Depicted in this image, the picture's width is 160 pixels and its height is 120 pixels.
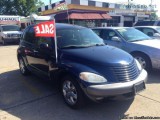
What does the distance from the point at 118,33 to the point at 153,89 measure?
2.95 m

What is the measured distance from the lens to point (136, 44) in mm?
7301

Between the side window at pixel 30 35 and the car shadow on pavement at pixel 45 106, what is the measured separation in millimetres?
1293

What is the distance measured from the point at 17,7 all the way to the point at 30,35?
3932 cm

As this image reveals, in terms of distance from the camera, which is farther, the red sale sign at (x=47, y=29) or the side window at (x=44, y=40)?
the side window at (x=44, y=40)

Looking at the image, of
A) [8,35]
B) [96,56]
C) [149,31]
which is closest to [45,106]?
[96,56]

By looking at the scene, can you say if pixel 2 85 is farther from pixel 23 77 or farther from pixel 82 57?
pixel 82 57

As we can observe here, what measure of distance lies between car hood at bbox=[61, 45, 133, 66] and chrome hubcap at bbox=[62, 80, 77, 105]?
1.67ft

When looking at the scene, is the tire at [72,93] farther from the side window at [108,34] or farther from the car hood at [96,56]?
the side window at [108,34]

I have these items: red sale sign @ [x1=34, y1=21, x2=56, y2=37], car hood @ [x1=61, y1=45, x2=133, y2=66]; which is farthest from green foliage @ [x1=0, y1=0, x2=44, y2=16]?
car hood @ [x1=61, y1=45, x2=133, y2=66]

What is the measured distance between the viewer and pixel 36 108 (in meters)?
4.63

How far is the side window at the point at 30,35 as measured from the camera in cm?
621

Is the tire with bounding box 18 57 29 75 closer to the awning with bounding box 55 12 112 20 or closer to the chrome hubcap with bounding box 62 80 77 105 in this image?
the chrome hubcap with bounding box 62 80 77 105

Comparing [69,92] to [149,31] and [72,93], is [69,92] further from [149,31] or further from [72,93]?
[149,31]

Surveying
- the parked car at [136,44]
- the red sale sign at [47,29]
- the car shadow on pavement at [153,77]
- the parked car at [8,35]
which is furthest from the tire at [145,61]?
the parked car at [8,35]
